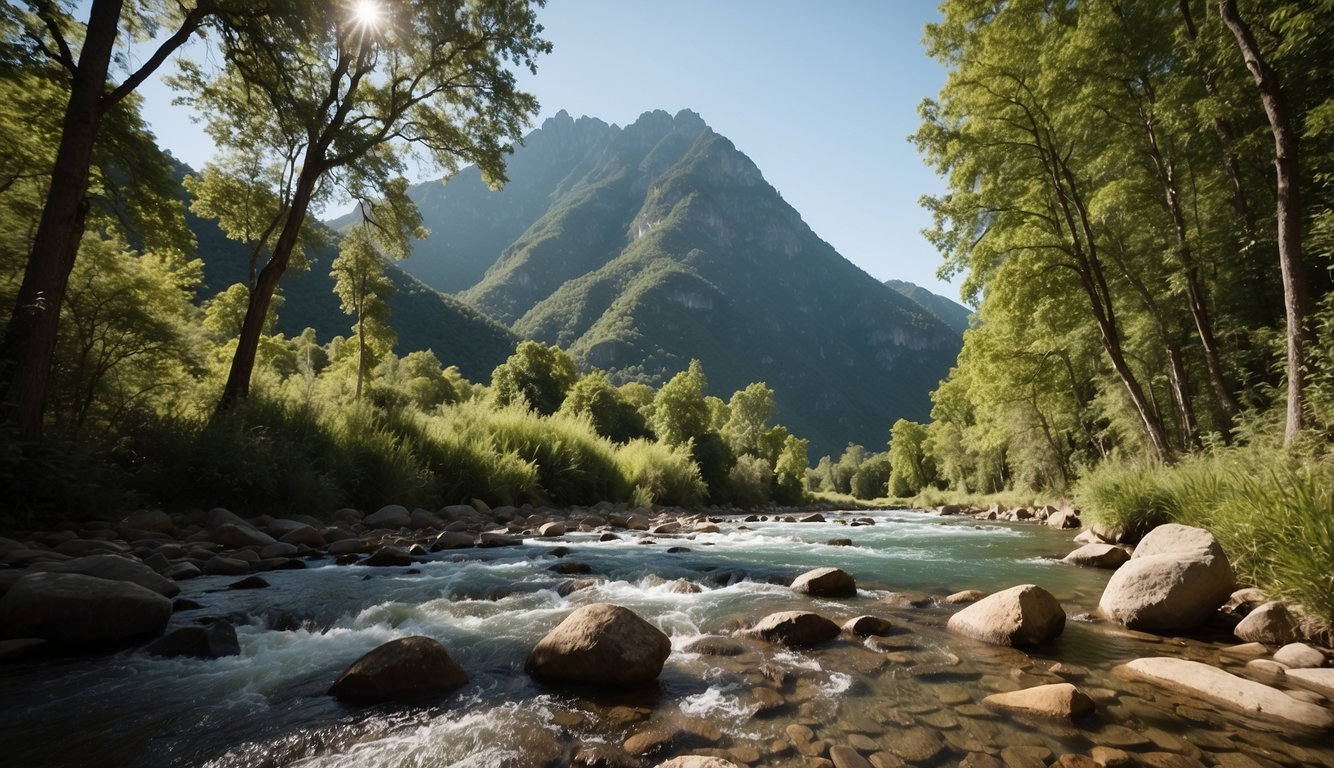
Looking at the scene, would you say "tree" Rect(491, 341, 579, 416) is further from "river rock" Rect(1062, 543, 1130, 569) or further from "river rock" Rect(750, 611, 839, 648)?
"river rock" Rect(750, 611, 839, 648)

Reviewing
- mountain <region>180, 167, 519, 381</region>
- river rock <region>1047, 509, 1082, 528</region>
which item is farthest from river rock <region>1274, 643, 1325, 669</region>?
mountain <region>180, 167, 519, 381</region>

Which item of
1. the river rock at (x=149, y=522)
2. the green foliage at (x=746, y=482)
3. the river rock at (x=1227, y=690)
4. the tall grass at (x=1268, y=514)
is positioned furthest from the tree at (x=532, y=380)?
the river rock at (x=1227, y=690)

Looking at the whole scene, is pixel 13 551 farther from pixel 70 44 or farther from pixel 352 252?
pixel 352 252

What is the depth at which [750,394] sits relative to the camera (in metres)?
63.9

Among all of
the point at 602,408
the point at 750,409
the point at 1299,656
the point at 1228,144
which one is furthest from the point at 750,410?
the point at 1299,656

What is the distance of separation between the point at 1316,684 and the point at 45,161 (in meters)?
15.8

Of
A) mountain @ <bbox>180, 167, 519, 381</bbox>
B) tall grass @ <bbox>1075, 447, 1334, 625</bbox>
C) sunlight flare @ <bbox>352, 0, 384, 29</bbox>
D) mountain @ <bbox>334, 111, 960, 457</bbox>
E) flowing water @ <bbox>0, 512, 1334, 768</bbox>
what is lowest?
flowing water @ <bbox>0, 512, 1334, 768</bbox>

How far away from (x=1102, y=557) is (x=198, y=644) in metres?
9.16

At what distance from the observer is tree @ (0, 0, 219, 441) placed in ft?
19.8

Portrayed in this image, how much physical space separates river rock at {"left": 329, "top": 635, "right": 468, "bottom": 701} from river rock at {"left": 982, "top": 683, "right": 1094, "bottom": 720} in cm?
287

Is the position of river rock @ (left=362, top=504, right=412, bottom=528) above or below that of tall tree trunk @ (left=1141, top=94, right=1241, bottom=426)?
below

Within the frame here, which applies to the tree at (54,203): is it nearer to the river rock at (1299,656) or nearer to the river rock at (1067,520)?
the river rock at (1299,656)

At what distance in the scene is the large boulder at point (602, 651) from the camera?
299cm

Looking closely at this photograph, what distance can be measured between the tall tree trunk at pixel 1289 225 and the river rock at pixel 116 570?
11745 mm
